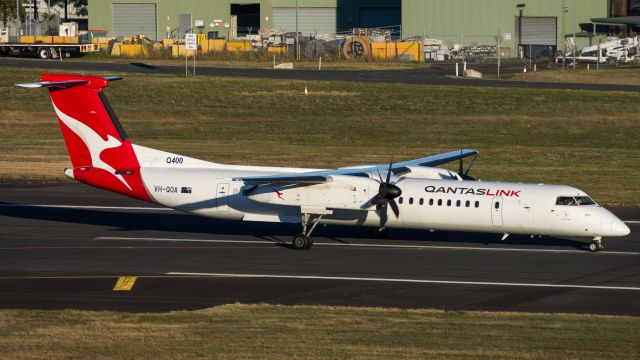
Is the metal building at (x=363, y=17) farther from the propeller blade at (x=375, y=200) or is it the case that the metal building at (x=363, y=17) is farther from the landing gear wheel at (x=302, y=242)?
the landing gear wheel at (x=302, y=242)

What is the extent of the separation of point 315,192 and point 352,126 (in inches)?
1218

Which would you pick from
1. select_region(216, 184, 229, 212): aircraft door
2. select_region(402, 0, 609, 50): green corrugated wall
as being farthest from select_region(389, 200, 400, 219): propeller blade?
select_region(402, 0, 609, 50): green corrugated wall

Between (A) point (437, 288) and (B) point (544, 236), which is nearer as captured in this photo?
(A) point (437, 288)

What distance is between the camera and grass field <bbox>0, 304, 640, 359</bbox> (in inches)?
827

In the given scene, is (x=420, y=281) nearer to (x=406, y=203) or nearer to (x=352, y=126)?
(x=406, y=203)

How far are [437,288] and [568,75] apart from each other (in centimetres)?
5611

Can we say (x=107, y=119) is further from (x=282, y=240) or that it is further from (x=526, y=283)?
(x=526, y=283)

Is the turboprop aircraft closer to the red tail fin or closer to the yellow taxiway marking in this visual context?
the red tail fin

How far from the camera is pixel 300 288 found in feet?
89.7

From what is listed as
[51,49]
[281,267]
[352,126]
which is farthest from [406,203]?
[51,49]

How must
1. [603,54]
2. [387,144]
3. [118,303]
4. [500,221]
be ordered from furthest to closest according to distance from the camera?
[603,54] < [387,144] < [500,221] < [118,303]

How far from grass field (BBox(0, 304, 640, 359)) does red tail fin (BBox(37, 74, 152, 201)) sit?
9.78 m

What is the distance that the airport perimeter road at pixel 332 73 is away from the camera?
7469cm

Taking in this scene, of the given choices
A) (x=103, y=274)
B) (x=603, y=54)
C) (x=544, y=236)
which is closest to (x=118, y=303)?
(x=103, y=274)
